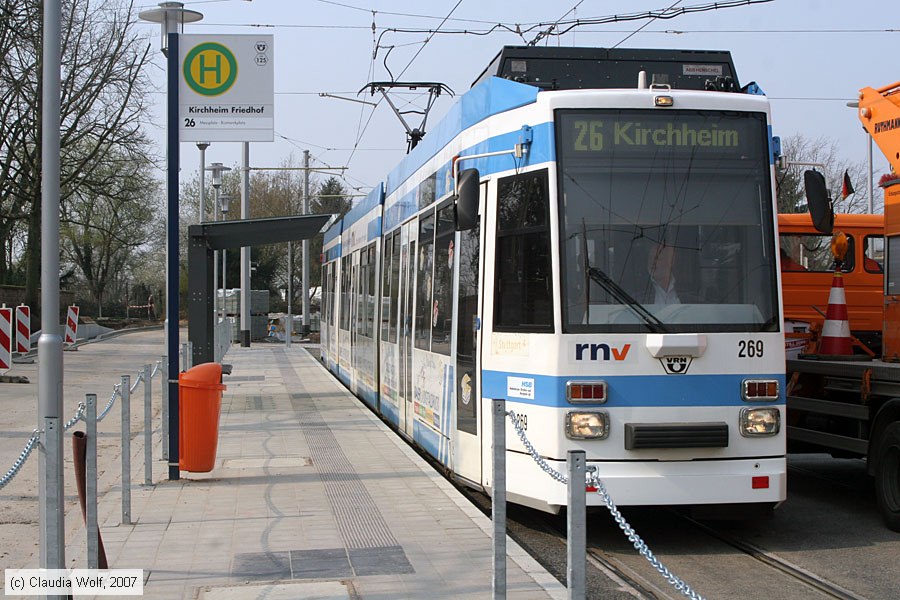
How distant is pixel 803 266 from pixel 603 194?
462 centimetres

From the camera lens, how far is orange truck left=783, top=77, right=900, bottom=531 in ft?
27.0

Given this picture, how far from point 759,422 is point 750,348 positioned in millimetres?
538

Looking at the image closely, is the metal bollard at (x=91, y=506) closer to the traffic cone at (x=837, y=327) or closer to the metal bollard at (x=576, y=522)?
the metal bollard at (x=576, y=522)

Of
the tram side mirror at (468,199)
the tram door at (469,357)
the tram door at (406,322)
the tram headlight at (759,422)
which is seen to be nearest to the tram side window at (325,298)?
the tram door at (406,322)

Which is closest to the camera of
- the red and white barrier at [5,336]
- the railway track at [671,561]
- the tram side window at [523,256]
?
the railway track at [671,561]

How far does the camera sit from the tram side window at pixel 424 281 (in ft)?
34.3

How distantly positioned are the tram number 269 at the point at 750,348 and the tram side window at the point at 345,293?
13484mm

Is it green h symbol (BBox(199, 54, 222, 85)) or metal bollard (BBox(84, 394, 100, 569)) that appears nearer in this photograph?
metal bollard (BBox(84, 394, 100, 569))

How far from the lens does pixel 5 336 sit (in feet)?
64.0

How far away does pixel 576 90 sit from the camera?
773cm

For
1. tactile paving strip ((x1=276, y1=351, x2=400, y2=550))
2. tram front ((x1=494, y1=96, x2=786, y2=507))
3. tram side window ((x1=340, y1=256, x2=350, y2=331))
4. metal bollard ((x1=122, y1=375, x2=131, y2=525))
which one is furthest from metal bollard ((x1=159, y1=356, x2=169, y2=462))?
tram side window ((x1=340, y1=256, x2=350, y2=331))

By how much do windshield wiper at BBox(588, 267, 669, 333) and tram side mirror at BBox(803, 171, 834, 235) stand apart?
157 centimetres

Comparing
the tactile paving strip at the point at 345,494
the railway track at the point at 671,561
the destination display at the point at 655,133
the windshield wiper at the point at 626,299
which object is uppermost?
the destination display at the point at 655,133

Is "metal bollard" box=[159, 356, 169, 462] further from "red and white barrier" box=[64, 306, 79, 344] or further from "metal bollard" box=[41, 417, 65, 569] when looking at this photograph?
"red and white barrier" box=[64, 306, 79, 344]
